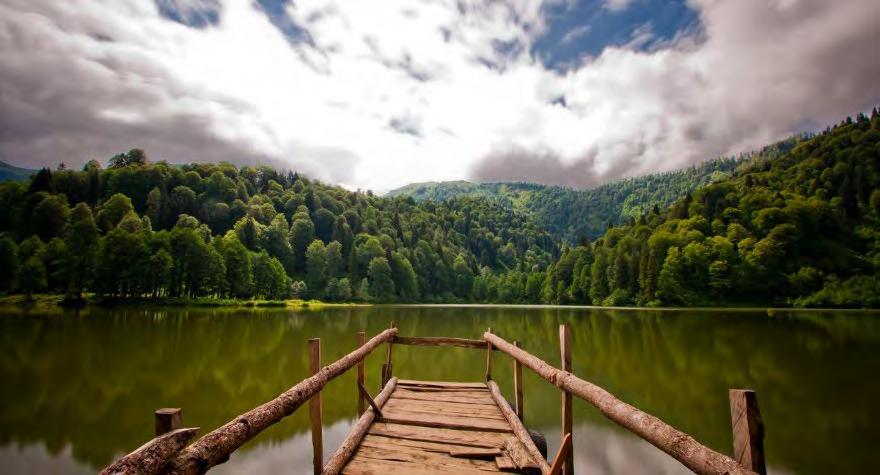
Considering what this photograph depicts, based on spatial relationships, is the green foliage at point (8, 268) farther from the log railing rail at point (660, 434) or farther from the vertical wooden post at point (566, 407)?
the log railing rail at point (660, 434)

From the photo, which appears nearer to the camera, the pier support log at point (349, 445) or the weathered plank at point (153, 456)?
the weathered plank at point (153, 456)

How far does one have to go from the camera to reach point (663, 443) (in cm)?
402

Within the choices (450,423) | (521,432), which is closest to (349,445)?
(450,423)

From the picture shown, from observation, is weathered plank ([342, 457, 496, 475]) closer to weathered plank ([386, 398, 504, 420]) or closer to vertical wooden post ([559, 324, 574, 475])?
vertical wooden post ([559, 324, 574, 475])

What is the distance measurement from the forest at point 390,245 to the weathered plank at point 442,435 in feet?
251

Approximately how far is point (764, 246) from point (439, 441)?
4268 inches

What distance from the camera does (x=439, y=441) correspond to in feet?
26.1

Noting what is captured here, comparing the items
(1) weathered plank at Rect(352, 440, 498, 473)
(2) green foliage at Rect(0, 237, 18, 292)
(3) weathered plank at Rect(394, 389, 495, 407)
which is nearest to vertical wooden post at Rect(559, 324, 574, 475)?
(1) weathered plank at Rect(352, 440, 498, 473)

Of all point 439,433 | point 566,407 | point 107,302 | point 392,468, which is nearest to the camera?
point 392,468

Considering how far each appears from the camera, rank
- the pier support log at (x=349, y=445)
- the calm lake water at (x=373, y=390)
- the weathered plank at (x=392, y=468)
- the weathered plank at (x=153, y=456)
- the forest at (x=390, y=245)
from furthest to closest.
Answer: the forest at (x=390, y=245)
the calm lake water at (x=373, y=390)
the weathered plank at (x=392, y=468)
the pier support log at (x=349, y=445)
the weathered plank at (x=153, y=456)

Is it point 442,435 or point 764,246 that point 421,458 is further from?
point 764,246

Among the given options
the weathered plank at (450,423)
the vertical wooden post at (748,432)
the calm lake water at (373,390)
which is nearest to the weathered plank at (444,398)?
the weathered plank at (450,423)

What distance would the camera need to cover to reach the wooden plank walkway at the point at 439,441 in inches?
267

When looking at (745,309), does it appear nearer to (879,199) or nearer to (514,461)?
(879,199)
